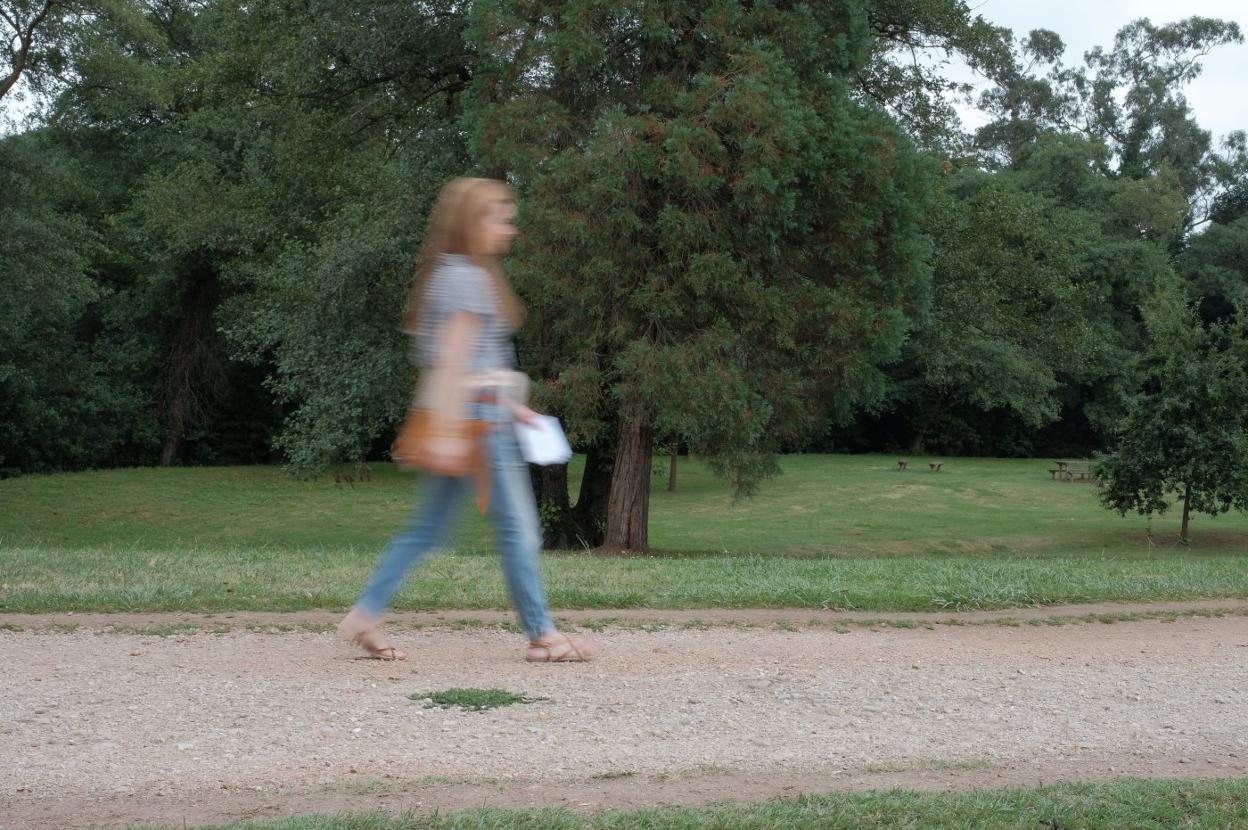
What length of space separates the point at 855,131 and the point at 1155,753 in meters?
12.2

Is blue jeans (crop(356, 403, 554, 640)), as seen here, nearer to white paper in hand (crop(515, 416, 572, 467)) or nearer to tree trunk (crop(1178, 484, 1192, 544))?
white paper in hand (crop(515, 416, 572, 467))

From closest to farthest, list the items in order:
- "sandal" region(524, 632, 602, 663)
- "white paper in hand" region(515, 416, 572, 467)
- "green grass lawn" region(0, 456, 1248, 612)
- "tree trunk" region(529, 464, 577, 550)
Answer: "white paper in hand" region(515, 416, 572, 467) → "sandal" region(524, 632, 602, 663) → "green grass lawn" region(0, 456, 1248, 612) → "tree trunk" region(529, 464, 577, 550)

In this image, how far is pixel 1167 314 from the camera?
29.2 m

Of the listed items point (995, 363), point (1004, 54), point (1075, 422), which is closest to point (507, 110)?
point (1004, 54)

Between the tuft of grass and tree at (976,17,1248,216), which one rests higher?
tree at (976,17,1248,216)

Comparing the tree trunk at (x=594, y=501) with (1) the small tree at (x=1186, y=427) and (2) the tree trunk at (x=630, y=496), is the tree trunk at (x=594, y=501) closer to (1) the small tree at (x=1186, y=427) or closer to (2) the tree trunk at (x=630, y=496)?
(2) the tree trunk at (x=630, y=496)

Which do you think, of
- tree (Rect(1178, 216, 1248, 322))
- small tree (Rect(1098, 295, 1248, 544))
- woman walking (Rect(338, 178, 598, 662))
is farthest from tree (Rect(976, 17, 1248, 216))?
woman walking (Rect(338, 178, 598, 662))

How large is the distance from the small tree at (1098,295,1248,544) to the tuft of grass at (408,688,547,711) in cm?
2541

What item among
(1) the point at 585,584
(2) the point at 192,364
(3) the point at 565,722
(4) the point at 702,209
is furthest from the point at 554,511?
(2) the point at 192,364

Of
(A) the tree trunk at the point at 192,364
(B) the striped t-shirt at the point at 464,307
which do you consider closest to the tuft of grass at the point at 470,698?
(B) the striped t-shirt at the point at 464,307

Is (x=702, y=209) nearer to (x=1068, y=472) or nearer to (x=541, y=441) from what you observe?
(x=541, y=441)

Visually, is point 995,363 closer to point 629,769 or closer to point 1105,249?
point 1105,249

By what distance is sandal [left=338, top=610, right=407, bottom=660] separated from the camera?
5.91 metres

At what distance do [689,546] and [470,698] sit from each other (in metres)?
20.2
